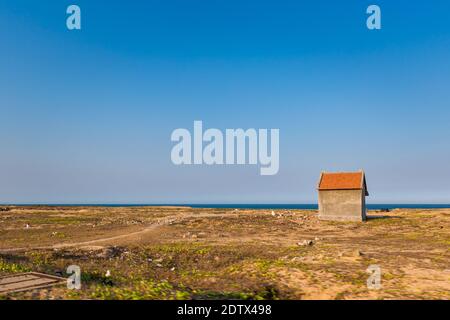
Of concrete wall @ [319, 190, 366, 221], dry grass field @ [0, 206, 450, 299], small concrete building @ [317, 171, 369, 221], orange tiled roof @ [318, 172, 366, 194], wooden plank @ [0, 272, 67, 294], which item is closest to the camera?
wooden plank @ [0, 272, 67, 294]

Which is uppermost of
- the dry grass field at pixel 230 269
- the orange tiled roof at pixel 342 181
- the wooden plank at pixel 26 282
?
the orange tiled roof at pixel 342 181

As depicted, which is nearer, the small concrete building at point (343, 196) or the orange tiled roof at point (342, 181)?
the small concrete building at point (343, 196)

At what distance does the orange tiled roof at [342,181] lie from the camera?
4412 cm

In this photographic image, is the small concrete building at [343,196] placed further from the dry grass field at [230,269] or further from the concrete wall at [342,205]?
the dry grass field at [230,269]

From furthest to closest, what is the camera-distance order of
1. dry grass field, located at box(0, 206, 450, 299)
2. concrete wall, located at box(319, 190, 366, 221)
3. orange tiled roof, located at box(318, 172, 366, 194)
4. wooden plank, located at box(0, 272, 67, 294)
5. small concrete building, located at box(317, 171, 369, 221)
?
orange tiled roof, located at box(318, 172, 366, 194) → small concrete building, located at box(317, 171, 369, 221) → concrete wall, located at box(319, 190, 366, 221) → dry grass field, located at box(0, 206, 450, 299) → wooden plank, located at box(0, 272, 67, 294)

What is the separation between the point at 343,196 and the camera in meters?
44.6

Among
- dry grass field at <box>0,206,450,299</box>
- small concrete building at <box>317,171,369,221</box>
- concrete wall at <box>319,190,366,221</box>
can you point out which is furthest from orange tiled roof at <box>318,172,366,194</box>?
dry grass field at <box>0,206,450,299</box>

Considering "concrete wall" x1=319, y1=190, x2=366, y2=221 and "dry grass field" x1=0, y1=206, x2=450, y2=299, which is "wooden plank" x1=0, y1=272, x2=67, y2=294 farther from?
"concrete wall" x1=319, y1=190, x2=366, y2=221

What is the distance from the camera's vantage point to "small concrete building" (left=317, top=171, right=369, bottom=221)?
4347 centimetres

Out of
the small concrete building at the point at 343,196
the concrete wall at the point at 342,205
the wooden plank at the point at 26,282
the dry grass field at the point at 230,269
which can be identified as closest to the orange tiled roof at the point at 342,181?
the small concrete building at the point at 343,196

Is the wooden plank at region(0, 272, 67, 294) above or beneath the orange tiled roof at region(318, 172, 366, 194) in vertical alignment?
beneath

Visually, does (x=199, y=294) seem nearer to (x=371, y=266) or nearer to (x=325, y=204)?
(x=371, y=266)
